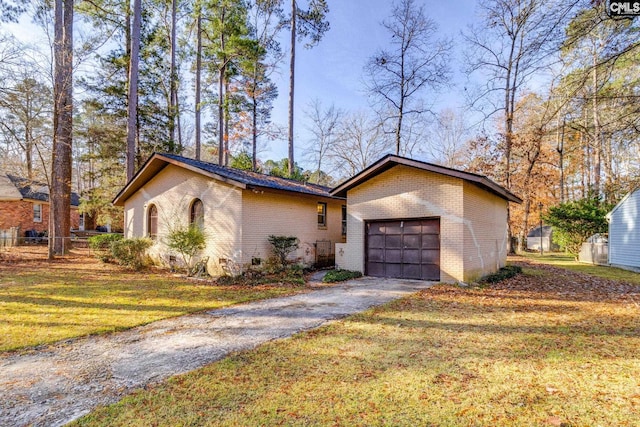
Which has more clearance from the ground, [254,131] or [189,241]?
[254,131]

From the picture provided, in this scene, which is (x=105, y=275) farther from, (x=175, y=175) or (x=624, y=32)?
(x=624, y=32)

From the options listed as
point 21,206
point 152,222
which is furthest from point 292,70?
point 21,206

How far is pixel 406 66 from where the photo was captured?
2098 centimetres

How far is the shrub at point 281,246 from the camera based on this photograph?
11.6m

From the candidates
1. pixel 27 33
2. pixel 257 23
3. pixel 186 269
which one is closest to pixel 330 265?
pixel 186 269

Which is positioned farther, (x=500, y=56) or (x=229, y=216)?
(x=500, y=56)

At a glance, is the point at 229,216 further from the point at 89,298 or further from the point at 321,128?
the point at 321,128

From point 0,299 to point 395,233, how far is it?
1069cm

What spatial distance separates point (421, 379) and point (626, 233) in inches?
670

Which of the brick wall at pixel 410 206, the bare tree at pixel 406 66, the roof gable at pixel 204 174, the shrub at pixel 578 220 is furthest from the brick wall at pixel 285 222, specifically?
the shrub at pixel 578 220

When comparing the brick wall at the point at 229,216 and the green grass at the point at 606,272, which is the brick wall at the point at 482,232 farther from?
the brick wall at the point at 229,216

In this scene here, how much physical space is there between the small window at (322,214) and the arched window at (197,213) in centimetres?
501

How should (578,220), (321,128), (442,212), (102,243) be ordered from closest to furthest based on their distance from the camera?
(442,212), (102,243), (578,220), (321,128)

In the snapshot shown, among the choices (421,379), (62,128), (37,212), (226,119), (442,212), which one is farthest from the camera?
(226,119)
